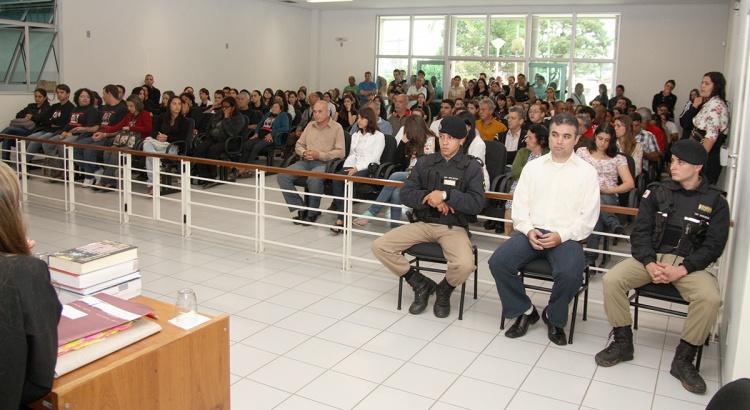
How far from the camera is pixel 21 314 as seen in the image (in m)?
1.64

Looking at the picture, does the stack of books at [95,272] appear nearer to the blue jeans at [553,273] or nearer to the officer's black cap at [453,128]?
the blue jeans at [553,273]

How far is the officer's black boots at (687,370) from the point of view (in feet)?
11.2

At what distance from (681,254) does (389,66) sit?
47.6 feet

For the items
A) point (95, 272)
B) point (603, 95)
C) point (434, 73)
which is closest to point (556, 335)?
point (95, 272)

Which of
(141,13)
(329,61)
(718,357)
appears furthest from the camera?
(329,61)

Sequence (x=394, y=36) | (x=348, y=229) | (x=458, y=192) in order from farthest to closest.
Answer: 1. (x=394, y=36)
2. (x=348, y=229)
3. (x=458, y=192)

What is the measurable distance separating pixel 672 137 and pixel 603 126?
642 cm

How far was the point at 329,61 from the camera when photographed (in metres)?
18.1

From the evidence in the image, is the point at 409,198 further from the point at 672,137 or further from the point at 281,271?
the point at 672,137

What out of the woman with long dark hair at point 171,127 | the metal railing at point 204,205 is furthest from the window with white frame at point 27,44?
the woman with long dark hair at point 171,127

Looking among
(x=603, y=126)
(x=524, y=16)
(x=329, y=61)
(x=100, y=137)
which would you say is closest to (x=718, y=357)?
(x=603, y=126)

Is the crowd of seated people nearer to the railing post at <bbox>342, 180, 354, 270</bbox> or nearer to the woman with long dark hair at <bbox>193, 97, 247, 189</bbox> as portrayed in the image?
the woman with long dark hair at <bbox>193, 97, 247, 189</bbox>

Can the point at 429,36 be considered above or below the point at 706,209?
above

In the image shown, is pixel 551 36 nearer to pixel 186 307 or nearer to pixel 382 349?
pixel 382 349
